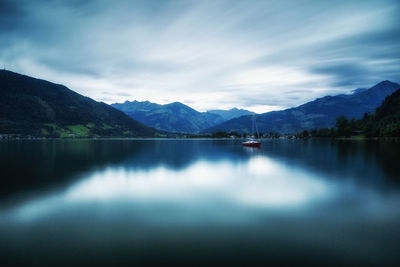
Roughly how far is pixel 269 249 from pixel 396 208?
10.7m

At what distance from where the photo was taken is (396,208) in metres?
14.1

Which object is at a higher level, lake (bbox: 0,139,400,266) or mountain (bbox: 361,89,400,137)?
mountain (bbox: 361,89,400,137)

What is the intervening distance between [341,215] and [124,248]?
11.7 metres

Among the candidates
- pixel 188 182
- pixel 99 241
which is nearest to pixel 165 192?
pixel 188 182

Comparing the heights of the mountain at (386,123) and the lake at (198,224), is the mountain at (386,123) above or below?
above

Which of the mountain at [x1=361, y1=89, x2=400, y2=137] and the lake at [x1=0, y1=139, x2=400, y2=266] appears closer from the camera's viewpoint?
the lake at [x1=0, y1=139, x2=400, y2=266]

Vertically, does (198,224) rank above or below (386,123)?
below

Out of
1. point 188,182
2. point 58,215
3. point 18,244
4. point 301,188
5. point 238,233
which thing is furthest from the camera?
point 188,182

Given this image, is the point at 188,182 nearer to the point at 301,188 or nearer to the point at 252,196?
the point at 252,196

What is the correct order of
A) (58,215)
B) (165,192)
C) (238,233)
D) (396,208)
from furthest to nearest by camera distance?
(165,192) < (396,208) < (58,215) < (238,233)

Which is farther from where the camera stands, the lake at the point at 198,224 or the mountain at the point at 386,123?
the mountain at the point at 386,123

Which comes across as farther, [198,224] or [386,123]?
[386,123]

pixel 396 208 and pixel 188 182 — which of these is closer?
pixel 396 208

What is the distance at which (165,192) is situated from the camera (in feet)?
62.1
